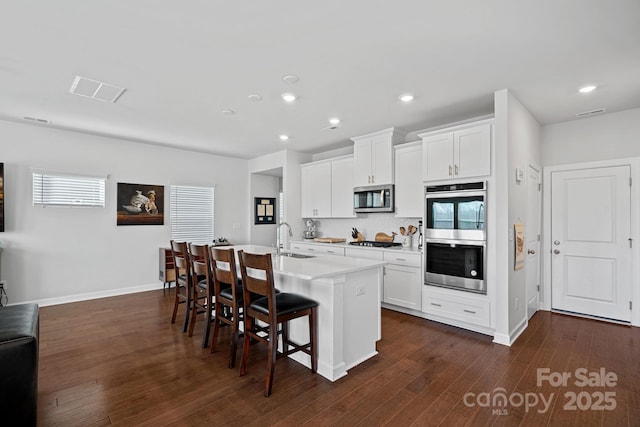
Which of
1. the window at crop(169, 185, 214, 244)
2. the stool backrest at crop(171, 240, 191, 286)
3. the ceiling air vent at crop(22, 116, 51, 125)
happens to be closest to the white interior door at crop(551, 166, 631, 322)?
the stool backrest at crop(171, 240, 191, 286)

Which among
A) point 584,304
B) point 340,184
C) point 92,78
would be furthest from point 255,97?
point 584,304

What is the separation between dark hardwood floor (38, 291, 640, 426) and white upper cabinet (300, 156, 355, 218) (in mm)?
2447

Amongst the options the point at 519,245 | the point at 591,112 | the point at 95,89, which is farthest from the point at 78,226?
the point at 591,112

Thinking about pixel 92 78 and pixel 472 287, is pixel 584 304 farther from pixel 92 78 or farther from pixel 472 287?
pixel 92 78

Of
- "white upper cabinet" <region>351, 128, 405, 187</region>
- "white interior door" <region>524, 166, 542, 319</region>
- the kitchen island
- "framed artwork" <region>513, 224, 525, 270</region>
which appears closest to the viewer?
the kitchen island

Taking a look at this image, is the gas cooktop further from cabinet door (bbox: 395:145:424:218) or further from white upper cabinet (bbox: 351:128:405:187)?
white upper cabinet (bbox: 351:128:405:187)

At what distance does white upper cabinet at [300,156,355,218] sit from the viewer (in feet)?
17.5

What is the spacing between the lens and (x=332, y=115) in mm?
4016

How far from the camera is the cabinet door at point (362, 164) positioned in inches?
191

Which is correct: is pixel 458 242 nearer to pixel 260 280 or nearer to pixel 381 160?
pixel 381 160

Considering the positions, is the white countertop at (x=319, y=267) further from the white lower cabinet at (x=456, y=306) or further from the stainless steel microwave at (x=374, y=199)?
the stainless steel microwave at (x=374, y=199)

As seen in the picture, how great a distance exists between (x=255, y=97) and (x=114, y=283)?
402 centimetres

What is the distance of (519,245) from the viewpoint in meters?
3.43

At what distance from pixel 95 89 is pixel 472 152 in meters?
4.03
